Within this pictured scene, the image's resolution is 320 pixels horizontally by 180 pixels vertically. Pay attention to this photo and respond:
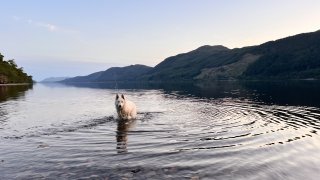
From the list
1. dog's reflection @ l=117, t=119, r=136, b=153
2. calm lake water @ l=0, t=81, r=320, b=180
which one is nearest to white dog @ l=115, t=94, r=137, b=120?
dog's reflection @ l=117, t=119, r=136, b=153

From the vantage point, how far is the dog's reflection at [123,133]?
2011cm

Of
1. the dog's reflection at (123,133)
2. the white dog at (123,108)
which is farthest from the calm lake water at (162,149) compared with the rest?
the white dog at (123,108)

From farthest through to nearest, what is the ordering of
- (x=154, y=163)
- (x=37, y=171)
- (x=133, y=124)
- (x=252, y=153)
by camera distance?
(x=133, y=124)
(x=252, y=153)
(x=154, y=163)
(x=37, y=171)

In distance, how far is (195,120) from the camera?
1278 inches

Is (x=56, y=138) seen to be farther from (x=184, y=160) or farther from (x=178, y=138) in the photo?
(x=184, y=160)

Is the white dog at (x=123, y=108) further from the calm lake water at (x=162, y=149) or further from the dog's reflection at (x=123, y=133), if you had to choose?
the calm lake water at (x=162, y=149)

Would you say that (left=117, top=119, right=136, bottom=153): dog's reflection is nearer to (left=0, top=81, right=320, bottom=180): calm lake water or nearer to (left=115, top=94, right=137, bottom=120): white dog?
(left=0, top=81, right=320, bottom=180): calm lake water

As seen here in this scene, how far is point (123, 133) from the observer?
83.9ft

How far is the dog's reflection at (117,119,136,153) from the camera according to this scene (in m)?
20.1

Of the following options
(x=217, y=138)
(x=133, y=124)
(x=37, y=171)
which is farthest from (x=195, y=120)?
(x=37, y=171)

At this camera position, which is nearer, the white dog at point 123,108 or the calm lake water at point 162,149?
the calm lake water at point 162,149

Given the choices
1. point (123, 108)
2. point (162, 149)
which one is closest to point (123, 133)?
point (162, 149)

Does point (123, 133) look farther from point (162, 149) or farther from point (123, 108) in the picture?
point (123, 108)

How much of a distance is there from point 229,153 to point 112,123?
1492cm
